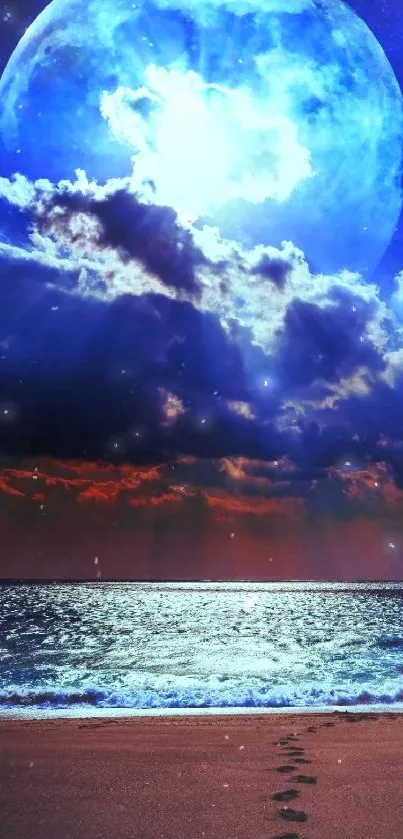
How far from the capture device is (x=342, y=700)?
752 inches

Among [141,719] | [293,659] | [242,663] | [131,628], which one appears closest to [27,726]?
[141,719]

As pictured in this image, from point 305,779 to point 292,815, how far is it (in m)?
1.53

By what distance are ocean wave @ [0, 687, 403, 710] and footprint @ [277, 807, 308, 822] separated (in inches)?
433

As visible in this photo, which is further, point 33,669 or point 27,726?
point 33,669

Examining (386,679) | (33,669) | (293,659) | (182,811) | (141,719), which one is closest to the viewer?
(182,811)

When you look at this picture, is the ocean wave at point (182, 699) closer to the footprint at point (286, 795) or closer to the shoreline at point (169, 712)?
the shoreline at point (169, 712)

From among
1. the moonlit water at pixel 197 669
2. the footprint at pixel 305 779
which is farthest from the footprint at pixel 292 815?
the moonlit water at pixel 197 669

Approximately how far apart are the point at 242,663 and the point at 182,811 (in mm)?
21806

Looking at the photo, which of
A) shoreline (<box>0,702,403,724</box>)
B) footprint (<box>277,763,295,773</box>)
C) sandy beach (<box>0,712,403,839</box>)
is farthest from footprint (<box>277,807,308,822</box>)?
shoreline (<box>0,702,403,724</box>)

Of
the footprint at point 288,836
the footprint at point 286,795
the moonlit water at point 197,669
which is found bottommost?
the moonlit water at point 197,669

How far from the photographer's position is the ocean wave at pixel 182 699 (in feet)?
58.8

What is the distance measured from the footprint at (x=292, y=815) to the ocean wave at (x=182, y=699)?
36.1 feet

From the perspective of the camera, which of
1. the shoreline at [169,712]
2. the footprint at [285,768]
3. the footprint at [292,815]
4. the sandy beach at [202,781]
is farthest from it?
the shoreline at [169,712]

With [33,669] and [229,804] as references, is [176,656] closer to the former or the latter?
[33,669]
